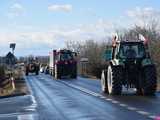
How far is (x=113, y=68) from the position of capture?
26438mm

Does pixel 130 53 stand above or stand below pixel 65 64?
above

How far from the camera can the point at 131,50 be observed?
2758cm

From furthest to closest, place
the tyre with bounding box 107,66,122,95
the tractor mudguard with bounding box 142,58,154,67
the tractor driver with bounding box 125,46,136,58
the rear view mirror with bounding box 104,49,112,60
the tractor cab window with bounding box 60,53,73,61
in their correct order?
the tractor cab window with bounding box 60,53,73,61, the rear view mirror with bounding box 104,49,112,60, the tractor driver with bounding box 125,46,136,58, the tyre with bounding box 107,66,122,95, the tractor mudguard with bounding box 142,58,154,67

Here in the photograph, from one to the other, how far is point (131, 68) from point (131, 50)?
130 centimetres

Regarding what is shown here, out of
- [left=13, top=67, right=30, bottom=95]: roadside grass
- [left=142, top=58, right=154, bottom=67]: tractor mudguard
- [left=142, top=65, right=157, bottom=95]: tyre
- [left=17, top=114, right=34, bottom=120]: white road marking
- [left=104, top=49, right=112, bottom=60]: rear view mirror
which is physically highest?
[left=104, top=49, right=112, bottom=60]: rear view mirror

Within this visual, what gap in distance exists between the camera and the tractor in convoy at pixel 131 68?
2589 cm

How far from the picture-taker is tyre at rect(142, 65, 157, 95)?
25.7m

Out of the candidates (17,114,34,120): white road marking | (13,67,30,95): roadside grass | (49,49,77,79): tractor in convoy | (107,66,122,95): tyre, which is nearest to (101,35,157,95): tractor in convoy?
(107,66,122,95): tyre

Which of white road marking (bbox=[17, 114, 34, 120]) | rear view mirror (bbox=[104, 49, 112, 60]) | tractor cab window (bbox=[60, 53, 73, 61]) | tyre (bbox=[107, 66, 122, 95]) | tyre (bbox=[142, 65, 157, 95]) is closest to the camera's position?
white road marking (bbox=[17, 114, 34, 120])

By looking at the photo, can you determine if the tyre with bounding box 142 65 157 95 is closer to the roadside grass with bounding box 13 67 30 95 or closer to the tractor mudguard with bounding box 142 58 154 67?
the tractor mudguard with bounding box 142 58 154 67

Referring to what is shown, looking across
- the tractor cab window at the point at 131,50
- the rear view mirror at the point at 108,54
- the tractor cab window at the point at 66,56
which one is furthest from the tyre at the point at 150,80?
the tractor cab window at the point at 66,56

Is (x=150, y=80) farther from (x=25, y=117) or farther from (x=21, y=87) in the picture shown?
(x=21, y=87)

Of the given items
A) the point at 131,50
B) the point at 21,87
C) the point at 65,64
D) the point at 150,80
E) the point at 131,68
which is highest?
the point at 131,50

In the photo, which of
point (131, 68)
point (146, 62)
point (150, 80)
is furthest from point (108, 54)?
point (150, 80)
